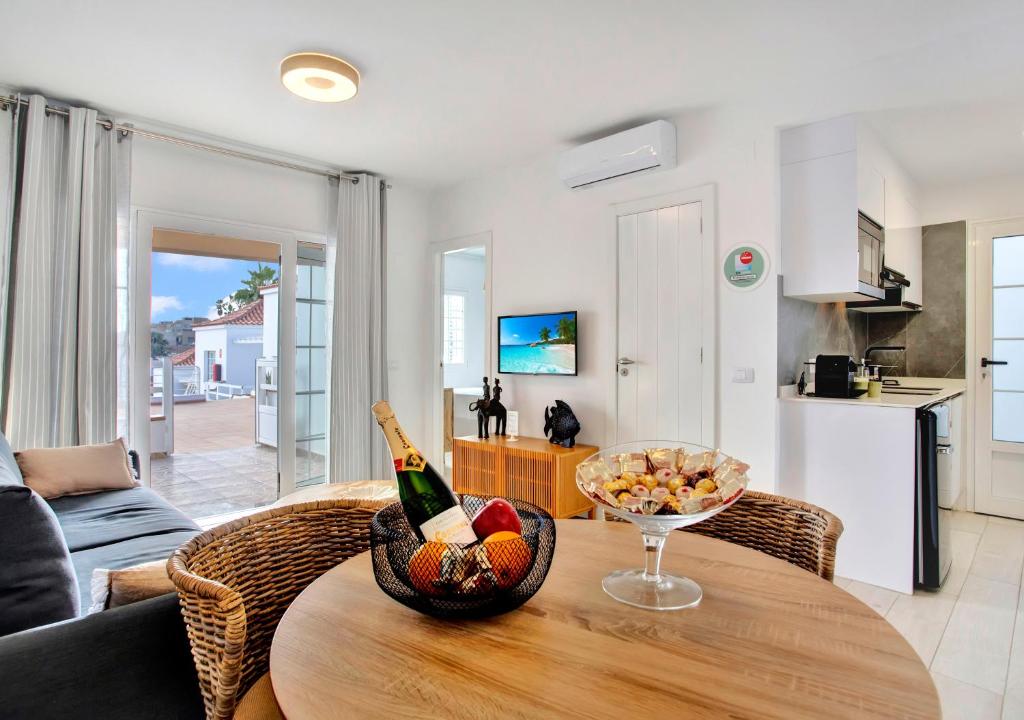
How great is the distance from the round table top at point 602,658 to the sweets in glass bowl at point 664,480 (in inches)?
6.7

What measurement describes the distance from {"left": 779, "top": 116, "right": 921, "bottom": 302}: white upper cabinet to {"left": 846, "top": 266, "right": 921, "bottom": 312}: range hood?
0.47m

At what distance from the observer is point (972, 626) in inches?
97.7

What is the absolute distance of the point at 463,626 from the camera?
869 mm

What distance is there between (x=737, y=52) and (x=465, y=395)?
3720mm

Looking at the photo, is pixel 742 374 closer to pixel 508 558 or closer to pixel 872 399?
pixel 872 399

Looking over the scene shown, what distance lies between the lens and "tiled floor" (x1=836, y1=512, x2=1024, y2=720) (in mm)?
1978

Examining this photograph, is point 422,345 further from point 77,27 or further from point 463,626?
point 463,626

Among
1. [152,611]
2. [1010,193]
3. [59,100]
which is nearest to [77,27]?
[59,100]

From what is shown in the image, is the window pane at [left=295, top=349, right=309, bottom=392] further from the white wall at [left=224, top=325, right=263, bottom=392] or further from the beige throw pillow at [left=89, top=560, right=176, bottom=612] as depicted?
the beige throw pillow at [left=89, top=560, right=176, bottom=612]

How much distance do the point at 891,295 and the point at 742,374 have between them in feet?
5.25

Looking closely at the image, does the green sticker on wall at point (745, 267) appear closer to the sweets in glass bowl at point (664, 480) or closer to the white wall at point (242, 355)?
the sweets in glass bowl at point (664, 480)

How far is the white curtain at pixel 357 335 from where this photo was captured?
4.40m

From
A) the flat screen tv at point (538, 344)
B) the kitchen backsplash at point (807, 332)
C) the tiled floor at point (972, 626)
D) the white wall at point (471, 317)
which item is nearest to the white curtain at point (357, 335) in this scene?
the flat screen tv at point (538, 344)

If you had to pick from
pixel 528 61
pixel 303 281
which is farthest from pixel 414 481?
pixel 303 281
